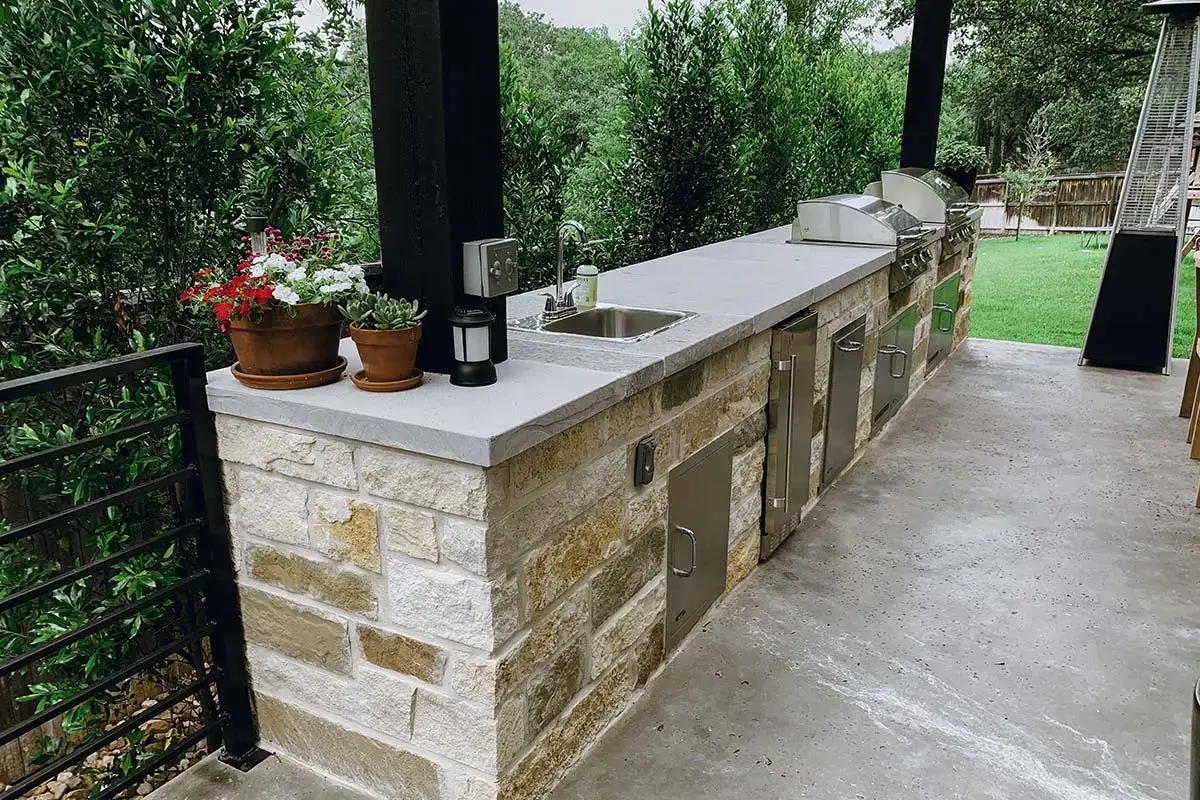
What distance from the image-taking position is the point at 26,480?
2.24 meters

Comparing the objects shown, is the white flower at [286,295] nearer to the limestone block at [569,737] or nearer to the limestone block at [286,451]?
the limestone block at [286,451]

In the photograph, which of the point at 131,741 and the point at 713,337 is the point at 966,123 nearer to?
the point at 713,337

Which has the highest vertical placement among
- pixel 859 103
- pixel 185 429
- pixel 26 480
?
pixel 859 103

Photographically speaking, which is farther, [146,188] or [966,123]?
[966,123]

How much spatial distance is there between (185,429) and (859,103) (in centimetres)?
679

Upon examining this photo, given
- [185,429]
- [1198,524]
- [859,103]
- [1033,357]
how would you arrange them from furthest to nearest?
[859,103]
[1033,357]
[1198,524]
[185,429]

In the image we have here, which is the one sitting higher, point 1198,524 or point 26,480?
point 26,480

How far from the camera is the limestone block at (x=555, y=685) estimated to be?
6.23ft

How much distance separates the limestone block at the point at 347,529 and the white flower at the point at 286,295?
41cm

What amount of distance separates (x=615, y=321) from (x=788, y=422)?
719 millimetres

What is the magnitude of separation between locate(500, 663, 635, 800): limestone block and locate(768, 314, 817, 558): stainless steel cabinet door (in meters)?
1.01

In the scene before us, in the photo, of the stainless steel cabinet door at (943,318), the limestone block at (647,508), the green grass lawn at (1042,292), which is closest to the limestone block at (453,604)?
the limestone block at (647,508)

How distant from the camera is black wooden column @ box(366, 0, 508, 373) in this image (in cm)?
182

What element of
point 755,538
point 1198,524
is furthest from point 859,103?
point 755,538
